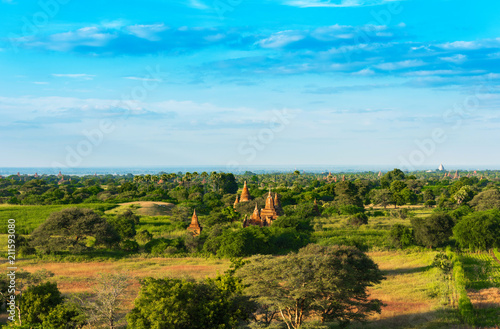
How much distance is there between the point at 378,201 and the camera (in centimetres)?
9575

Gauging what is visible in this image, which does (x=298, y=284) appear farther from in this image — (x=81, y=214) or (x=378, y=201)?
(x=378, y=201)

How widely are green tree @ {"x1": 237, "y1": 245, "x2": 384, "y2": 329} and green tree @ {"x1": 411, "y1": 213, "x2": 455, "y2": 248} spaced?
29.4 metres

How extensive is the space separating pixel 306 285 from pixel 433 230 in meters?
34.8

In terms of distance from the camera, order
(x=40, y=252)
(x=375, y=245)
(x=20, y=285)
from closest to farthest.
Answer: (x=20, y=285) → (x=40, y=252) → (x=375, y=245)

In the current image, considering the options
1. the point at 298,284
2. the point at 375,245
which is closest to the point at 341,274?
the point at 298,284

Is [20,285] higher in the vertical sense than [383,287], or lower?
higher

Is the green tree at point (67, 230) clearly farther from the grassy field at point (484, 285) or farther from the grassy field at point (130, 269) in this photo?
the grassy field at point (484, 285)

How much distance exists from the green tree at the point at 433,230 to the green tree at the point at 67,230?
35691 millimetres

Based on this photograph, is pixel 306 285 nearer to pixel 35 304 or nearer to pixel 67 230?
pixel 35 304

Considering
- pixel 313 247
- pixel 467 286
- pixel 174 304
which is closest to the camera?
pixel 174 304

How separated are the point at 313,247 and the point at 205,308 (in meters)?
8.16

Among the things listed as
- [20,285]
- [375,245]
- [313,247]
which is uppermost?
[313,247]

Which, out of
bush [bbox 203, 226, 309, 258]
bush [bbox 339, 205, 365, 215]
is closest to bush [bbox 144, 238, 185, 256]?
bush [bbox 203, 226, 309, 258]

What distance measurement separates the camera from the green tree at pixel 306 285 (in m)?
19.0
